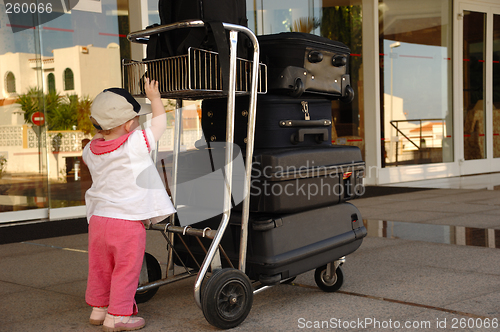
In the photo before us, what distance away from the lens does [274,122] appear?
2580mm

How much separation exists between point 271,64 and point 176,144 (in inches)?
25.8

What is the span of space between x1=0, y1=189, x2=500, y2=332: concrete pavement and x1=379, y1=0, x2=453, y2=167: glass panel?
5.08 meters

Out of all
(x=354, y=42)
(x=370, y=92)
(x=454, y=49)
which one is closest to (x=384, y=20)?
(x=354, y=42)

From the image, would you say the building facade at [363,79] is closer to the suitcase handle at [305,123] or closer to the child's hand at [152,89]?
the suitcase handle at [305,123]

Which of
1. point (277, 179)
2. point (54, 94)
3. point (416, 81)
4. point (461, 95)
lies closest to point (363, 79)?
point (416, 81)

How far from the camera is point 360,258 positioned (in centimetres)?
361

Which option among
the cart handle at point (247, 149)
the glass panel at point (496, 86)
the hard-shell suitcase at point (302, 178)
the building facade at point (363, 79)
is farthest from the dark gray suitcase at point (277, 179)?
the glass panel at point (496, 86)

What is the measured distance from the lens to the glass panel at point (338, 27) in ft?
27.4

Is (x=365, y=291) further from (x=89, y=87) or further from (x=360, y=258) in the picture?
(x=89, y=87)

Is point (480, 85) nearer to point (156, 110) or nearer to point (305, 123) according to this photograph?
point (305, 123)

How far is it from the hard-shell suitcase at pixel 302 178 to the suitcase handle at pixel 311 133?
3.2 inches

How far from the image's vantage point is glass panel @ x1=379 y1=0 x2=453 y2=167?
9430mm

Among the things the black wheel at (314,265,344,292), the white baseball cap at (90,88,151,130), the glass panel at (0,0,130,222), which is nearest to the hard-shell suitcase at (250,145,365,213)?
the black wheel at (314,265,344,292)

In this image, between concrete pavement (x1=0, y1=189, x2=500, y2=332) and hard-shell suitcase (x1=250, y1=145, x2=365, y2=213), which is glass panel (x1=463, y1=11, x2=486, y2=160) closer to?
concrete pavement (x1=0, y1=189, x2=500, y2=332)
